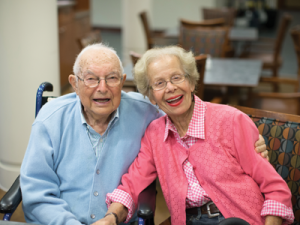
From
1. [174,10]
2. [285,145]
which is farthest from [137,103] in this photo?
[174,10]

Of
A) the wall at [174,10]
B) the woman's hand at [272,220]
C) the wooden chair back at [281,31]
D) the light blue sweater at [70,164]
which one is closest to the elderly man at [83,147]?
the light blue sweater at [70,164]

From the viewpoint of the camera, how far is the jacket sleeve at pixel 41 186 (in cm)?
141

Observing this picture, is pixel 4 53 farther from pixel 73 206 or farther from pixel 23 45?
pixel 73 206

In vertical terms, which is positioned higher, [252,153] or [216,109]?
[216,109]

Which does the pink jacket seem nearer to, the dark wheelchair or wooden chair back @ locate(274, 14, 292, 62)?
the dark wheelchair

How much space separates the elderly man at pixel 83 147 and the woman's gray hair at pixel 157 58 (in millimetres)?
99

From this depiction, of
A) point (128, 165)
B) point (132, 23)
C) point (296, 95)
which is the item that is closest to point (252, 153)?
point (128, 165)

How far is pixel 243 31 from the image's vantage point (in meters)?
5.02

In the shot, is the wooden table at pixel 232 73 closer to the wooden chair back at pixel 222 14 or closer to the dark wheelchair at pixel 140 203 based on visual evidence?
the dark wheelchair at pixel 140 203

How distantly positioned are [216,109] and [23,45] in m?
1.49

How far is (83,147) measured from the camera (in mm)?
1540

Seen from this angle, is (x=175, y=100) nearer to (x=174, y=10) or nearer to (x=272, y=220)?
(x=272, y=220)

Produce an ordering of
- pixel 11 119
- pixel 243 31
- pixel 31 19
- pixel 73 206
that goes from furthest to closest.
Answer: pixel 243 31 < pixel 11 119 < pixel 31 19 < pixel 73 206

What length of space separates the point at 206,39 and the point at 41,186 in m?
3.07
